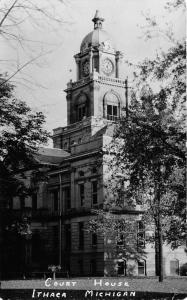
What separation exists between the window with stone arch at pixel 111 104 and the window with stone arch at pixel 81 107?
2.80 metres

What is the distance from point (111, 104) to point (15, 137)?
46969 mm

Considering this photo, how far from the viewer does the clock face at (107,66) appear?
71400mm

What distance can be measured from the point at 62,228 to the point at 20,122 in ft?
91.0

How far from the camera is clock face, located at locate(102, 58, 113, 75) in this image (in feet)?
234

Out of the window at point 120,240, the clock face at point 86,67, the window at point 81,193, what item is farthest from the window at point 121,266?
the clock face at point 86,67

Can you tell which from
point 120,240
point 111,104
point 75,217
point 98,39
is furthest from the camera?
point 98,39

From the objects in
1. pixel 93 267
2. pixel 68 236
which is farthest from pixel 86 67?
pixel 93 267

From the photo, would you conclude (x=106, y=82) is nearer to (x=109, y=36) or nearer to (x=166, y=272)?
(x=109, y=36)

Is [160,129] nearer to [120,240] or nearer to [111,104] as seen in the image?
[120,240]

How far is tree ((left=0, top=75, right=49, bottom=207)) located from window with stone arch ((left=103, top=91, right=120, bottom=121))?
1710 inches

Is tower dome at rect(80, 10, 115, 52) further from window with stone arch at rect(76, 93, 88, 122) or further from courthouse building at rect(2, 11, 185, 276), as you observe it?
courthouse building at rect(2, 11, 185, 276)

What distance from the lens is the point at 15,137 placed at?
81.8 feet

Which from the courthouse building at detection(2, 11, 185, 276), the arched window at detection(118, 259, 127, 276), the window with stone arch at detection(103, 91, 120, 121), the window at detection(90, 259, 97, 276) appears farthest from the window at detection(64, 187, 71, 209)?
the window with stone arch at detection(103, 91, 120, 121)

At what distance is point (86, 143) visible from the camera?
→ 48.6 meters
